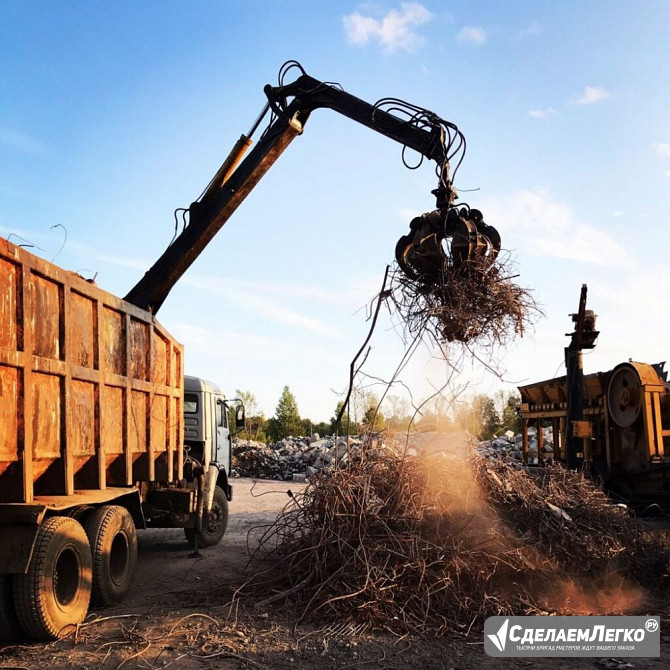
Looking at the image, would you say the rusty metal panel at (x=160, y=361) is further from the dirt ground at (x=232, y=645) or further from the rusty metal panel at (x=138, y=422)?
the dirt ground at (x=232, y=645)

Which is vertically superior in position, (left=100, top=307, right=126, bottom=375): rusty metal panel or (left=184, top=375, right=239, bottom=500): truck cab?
(left=100, top=307, right=126, bottom=375): rusty metal panel

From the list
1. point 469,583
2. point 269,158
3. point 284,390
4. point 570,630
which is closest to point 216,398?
point 269,158

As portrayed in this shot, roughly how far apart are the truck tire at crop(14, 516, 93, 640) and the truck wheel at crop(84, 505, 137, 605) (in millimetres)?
284

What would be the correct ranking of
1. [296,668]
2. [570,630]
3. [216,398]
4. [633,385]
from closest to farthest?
[296,668] < [570,630] < [633,385] < [216,398]

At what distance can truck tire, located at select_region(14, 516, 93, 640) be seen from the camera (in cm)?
500

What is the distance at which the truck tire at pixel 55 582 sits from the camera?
5.00m

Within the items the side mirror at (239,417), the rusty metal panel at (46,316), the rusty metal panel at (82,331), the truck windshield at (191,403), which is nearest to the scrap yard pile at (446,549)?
the rusty metal panel at (82,331)

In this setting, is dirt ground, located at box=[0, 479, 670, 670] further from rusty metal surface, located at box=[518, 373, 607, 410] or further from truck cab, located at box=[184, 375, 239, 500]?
rusty metal surface, located at box=[518, 373, 607, 410]

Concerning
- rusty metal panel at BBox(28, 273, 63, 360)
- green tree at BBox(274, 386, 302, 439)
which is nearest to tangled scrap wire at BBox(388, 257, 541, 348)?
rusty metal panel at BBox(28, 273, 63, 360)

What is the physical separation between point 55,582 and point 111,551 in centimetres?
140

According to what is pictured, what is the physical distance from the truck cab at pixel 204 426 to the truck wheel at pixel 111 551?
2.47 meters

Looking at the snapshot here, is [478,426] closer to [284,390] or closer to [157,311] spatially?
[157,311]

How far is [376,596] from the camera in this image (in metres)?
5.63

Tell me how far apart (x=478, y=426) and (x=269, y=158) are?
455 centimetres
